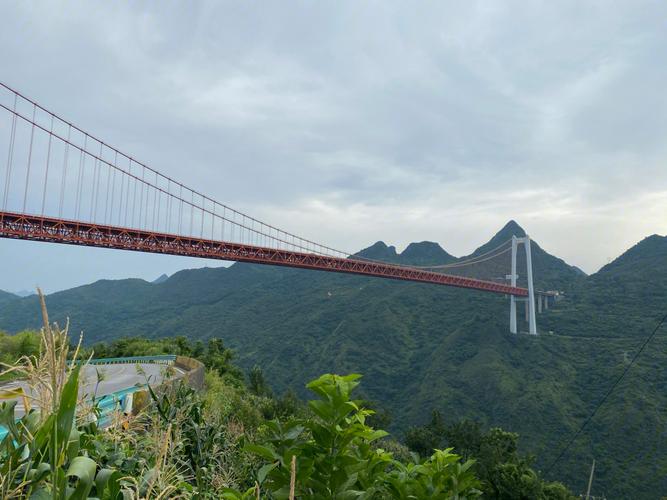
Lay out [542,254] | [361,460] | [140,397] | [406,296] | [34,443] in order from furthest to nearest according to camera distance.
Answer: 1. [542,254]
2. [406,296]
3. [140,397]
4. [361,460]
5. [34,443]

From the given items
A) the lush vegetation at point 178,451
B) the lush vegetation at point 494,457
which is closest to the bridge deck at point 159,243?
the lush vegetation at point 494,457

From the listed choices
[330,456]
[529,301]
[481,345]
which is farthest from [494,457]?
[481,345]

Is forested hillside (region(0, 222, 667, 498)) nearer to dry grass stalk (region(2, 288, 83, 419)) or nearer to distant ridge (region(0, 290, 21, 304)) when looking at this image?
dry grass stalk (region(2, 288, 83, 419))

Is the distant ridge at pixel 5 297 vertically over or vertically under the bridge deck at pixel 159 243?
under

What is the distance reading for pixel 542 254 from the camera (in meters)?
101

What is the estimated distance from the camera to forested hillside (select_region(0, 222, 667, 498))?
42.3 meters

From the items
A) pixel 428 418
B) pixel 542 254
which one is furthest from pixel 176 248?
pixel 542 254

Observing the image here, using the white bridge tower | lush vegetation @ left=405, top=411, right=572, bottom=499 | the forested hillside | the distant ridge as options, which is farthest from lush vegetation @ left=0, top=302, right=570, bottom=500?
the distant ridge

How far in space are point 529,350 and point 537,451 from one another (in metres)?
21.0

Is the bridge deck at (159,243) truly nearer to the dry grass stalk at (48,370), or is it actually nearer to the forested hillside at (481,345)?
the forested hillside at (481,345)

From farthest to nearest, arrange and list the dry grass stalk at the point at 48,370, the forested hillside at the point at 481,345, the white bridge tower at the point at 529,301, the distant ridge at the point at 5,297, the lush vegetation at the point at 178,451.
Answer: the distant ridge at the point at 5,297, the white bridge tower at the point at 529,301, the forested hillside at the point at 481,345, the lush vegetation at the point at 178,451, the dry grass stalk at the point at 48,370

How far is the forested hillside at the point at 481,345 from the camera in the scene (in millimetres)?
42312

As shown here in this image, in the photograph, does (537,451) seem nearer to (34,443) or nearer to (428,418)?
(428,418)

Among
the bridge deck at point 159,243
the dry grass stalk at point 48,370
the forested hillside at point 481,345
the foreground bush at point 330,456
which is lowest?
the forested hillside at point 481,345
